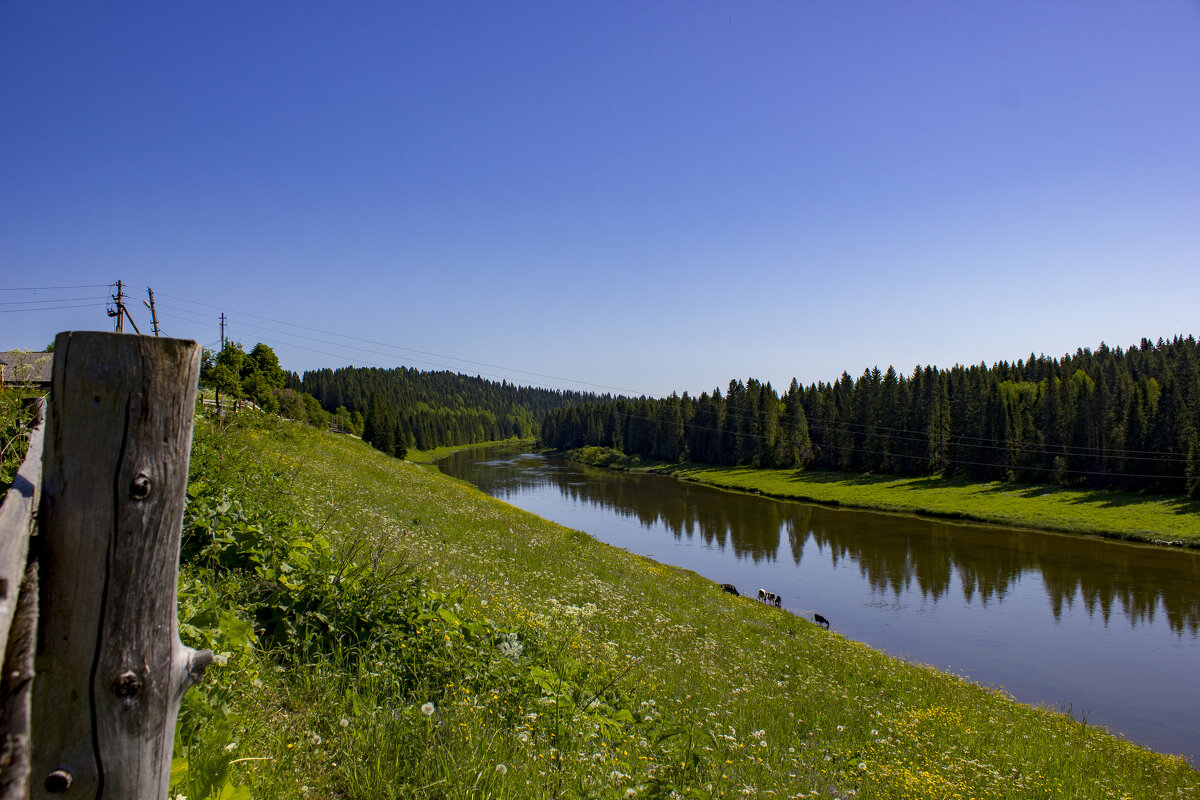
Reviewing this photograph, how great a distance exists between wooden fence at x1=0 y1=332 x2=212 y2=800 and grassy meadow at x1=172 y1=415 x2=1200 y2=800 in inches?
40.8

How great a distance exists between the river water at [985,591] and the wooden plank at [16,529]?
22471mm

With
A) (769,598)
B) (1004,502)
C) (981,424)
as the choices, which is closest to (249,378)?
(769,598)

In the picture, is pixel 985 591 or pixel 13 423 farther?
pixel 985 591

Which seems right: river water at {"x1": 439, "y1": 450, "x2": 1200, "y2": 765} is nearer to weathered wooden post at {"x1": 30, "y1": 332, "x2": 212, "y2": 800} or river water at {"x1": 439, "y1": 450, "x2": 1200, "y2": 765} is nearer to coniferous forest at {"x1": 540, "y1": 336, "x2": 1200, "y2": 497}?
weathered wooden post at {"x1": 30, "y1": 332, "x2": 212, "y2": 800}

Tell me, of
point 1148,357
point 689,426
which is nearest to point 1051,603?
point 689,426

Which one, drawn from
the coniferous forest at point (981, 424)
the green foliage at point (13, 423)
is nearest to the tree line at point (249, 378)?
the green foliage at point (13, 423)

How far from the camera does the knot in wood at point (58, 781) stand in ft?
5.95

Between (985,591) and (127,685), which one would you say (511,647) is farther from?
(985,591)

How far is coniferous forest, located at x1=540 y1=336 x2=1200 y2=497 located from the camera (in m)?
61.0

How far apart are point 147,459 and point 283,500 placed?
9265 millimetres

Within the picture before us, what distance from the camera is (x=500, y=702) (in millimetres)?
5332

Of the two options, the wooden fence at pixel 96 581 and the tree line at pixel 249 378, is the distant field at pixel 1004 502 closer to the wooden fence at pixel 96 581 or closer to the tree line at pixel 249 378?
the tree line at pixel 249 378

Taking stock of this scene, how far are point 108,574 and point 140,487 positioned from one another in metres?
0.29

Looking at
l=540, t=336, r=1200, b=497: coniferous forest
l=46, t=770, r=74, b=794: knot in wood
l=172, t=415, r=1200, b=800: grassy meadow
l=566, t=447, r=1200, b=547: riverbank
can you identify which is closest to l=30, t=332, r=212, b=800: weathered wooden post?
l=46, t=770, r=74, b=794: knot in wood
